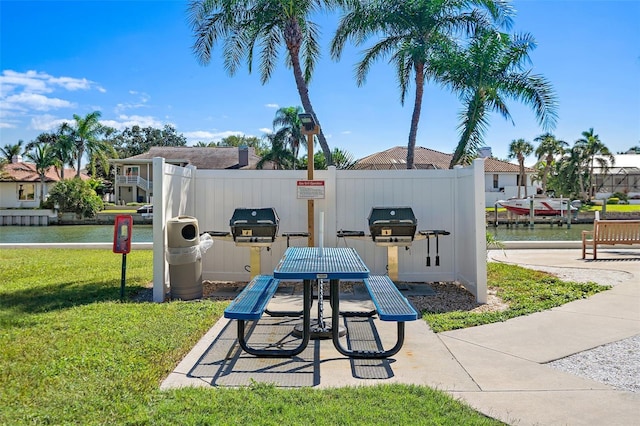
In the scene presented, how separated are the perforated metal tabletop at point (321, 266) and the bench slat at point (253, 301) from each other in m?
0.26

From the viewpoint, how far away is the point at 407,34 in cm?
1345

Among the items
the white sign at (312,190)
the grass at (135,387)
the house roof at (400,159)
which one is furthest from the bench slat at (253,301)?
the house roof at (400,159)

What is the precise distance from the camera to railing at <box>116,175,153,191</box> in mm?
44688

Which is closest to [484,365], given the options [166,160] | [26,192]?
[166,160]

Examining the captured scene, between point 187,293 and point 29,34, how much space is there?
1032cm

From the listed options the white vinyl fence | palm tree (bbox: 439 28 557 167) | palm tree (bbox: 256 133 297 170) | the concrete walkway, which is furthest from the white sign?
palm tree (bbox: 256 133 297 170)

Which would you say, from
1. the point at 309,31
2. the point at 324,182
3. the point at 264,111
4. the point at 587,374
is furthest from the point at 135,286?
the point at 264,111

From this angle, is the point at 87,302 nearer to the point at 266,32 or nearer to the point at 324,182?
the point at 324,182

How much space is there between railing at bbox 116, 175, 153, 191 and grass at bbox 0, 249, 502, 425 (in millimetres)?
40692

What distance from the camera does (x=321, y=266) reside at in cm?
428

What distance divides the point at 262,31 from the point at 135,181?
113 ft

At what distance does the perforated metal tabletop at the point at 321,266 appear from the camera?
392 centimetres

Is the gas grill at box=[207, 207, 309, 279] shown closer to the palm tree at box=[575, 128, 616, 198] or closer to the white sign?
the white sign

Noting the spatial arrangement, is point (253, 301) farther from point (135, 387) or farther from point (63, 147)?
point (63, 147)
